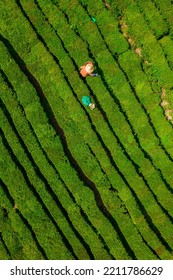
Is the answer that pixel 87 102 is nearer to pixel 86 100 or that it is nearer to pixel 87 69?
pixel 86 100

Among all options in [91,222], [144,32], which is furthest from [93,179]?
[144,32]

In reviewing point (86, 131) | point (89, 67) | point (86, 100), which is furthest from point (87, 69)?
point (86, 131)

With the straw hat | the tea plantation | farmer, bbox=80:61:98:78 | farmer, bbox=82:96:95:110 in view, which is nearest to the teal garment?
farmer, bbox=82:96:95:110

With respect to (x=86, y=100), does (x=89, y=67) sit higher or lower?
higher

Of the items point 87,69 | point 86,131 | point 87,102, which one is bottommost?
point 86,131

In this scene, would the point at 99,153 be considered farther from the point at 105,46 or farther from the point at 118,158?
the point at 105,46

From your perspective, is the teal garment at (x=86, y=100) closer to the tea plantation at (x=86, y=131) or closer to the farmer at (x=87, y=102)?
the farmer at (x=87, y=102)

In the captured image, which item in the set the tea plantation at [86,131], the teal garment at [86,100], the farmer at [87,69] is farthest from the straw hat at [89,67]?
the teal garment at [86,100]
